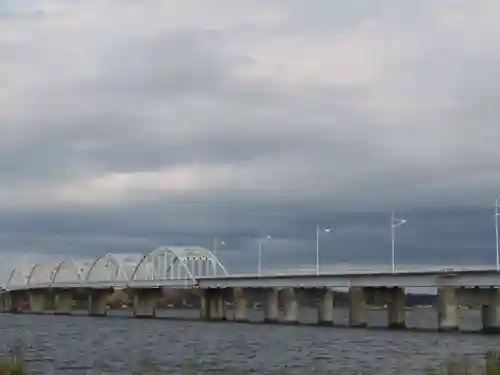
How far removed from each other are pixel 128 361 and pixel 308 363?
11706 millimetres

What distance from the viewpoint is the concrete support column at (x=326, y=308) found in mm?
187550

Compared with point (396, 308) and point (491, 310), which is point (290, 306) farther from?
point (491, 310)

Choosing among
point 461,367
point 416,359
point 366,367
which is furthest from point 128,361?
point 461,367

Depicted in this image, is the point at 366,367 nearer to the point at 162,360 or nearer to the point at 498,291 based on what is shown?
the point at 162,360

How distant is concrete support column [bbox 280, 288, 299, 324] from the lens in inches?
7515

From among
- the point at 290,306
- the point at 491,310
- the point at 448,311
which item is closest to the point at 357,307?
the point at 290,306

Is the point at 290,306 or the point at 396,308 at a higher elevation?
the point at 290,306

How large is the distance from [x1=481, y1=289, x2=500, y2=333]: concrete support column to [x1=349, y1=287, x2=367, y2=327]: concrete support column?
2214cm

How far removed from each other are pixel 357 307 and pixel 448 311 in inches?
920

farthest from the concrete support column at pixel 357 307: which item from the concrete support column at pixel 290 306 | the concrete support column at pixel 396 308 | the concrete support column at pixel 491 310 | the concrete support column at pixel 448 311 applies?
the concrete support column at pixel 491 310

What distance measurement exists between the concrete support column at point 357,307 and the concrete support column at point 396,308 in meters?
4.61

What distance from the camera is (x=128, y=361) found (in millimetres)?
63906

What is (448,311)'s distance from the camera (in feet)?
511

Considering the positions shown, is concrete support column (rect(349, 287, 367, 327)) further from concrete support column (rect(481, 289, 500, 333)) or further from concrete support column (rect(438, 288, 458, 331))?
concrete support column (rect(481, 289, 500, 333))
